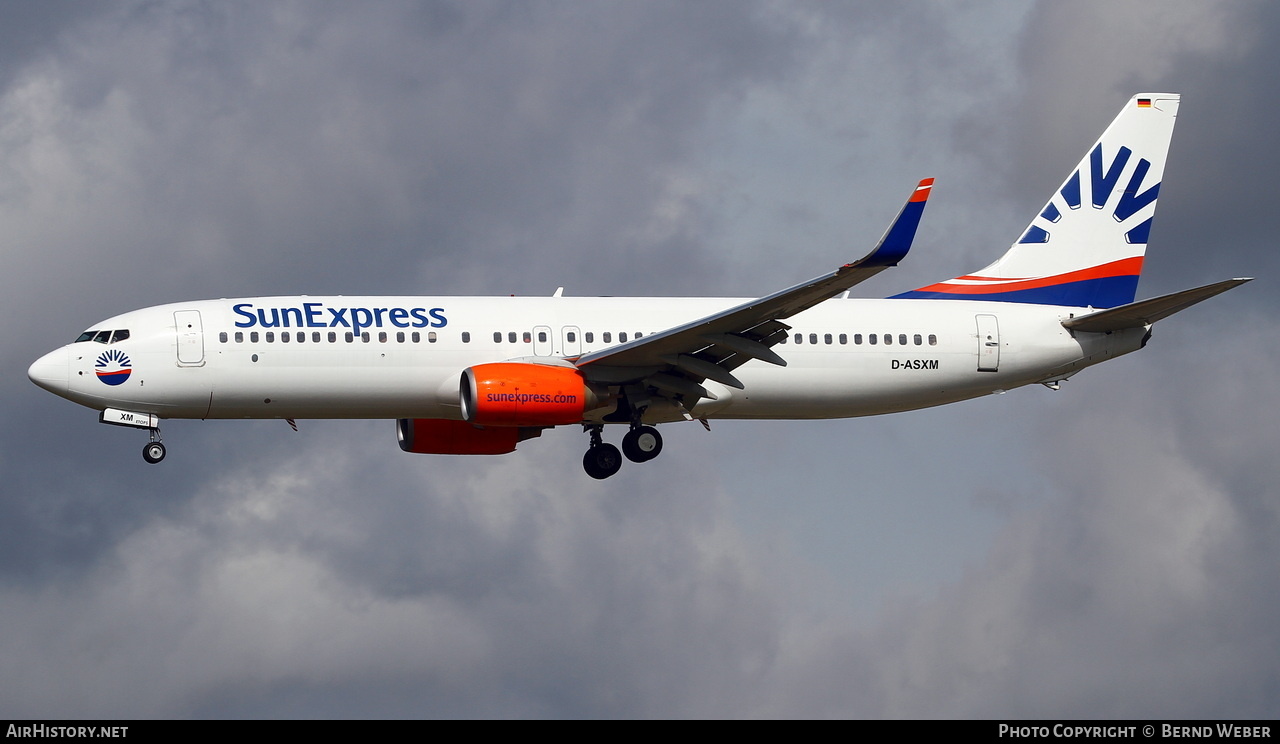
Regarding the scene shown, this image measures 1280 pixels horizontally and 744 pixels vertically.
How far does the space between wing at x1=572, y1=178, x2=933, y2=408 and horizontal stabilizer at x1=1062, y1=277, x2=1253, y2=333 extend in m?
9.85

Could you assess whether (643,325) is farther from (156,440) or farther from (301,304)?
(156,440)

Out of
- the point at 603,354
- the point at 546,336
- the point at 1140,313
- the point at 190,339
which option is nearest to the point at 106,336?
the point at 190,339

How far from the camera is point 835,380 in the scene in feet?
166

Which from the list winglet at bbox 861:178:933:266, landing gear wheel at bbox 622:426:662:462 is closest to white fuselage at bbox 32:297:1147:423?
landing gear wheel at bbox 622:426:662:462

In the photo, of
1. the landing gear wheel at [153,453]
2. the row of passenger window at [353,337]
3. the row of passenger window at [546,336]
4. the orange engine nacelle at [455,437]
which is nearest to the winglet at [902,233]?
the row of passenger window at [353,337]

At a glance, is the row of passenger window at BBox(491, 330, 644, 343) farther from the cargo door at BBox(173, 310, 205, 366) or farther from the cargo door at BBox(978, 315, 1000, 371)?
the cargo door at BBox(978, 315, 1000, 371)

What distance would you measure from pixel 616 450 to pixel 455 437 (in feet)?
16.7

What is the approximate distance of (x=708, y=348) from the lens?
1880 inches

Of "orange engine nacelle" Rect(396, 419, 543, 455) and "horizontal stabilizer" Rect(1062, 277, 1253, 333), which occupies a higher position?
"horizontal stabilizer" Rect(1062, 277, 1253, 333)

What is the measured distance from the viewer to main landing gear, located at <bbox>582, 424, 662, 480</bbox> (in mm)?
50375

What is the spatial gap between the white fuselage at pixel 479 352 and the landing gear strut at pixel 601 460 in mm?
1616
